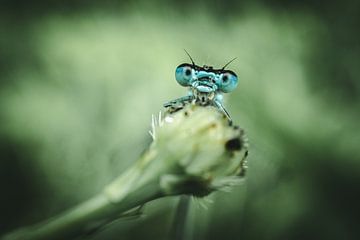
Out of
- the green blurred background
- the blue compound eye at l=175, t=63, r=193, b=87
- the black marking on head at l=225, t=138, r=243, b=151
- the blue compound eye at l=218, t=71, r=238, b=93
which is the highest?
the green blurred background

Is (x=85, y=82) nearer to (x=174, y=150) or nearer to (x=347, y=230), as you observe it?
(x=347, y=230)

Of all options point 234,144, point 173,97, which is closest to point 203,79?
point 234,144

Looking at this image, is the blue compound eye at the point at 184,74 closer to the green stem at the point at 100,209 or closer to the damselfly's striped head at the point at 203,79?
the damselfly's striped head at the point at 203,79

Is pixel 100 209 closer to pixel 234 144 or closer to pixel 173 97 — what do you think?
pixel 234 144

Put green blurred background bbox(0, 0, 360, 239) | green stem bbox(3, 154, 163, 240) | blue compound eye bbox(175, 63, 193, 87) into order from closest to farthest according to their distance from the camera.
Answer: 1. green stem bbox(3, 154, 163, 240)
2. blue compound eye bbox(175, 63, 193, 87)
3. green blurred background bbox(0, 0, 360, 239)

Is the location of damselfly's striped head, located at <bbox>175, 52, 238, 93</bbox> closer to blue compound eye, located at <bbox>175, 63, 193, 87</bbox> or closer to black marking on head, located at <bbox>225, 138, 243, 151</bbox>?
blue compound eye, located at <bbox>175, 63, 193, 87</bbox>

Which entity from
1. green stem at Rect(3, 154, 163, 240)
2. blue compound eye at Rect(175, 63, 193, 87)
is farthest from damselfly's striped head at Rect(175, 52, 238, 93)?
green stem at Rect(3, 154, 163, 240)
